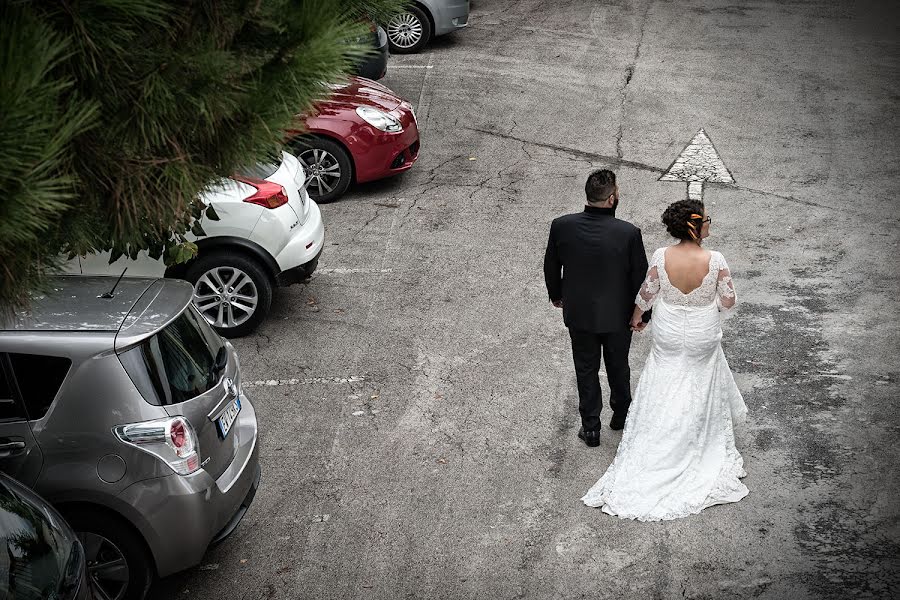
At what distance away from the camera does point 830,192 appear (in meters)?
11.6

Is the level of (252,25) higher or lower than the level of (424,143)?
higher

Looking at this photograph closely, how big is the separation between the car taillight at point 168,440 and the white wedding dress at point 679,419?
8.61ft

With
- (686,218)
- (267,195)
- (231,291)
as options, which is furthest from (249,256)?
(686,218)

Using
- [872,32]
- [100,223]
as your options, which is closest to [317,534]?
[100,223]

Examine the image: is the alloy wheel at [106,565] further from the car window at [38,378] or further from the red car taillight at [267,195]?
the red car taillight at [267,195]

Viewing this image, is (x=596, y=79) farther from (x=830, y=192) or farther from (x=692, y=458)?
(x=692, y=458)

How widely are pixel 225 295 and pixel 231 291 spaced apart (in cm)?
6

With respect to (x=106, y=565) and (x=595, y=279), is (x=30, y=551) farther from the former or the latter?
(x=595, y=279)

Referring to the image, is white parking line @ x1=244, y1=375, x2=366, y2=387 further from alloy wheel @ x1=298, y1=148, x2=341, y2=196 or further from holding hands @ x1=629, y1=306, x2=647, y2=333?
alloy wheel @ x1=298, y1=148, x2=341, y2=196

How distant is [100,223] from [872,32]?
58.5ft

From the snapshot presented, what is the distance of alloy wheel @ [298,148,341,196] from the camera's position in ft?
37.8

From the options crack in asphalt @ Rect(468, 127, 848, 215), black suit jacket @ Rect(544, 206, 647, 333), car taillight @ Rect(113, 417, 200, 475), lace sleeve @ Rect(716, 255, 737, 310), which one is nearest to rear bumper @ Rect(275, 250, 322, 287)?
black suit jacket @ Rect(544, 206, 647, 333)

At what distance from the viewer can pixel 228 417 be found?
563cm

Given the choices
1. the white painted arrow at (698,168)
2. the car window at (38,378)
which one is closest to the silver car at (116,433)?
the car window at (38,378)
